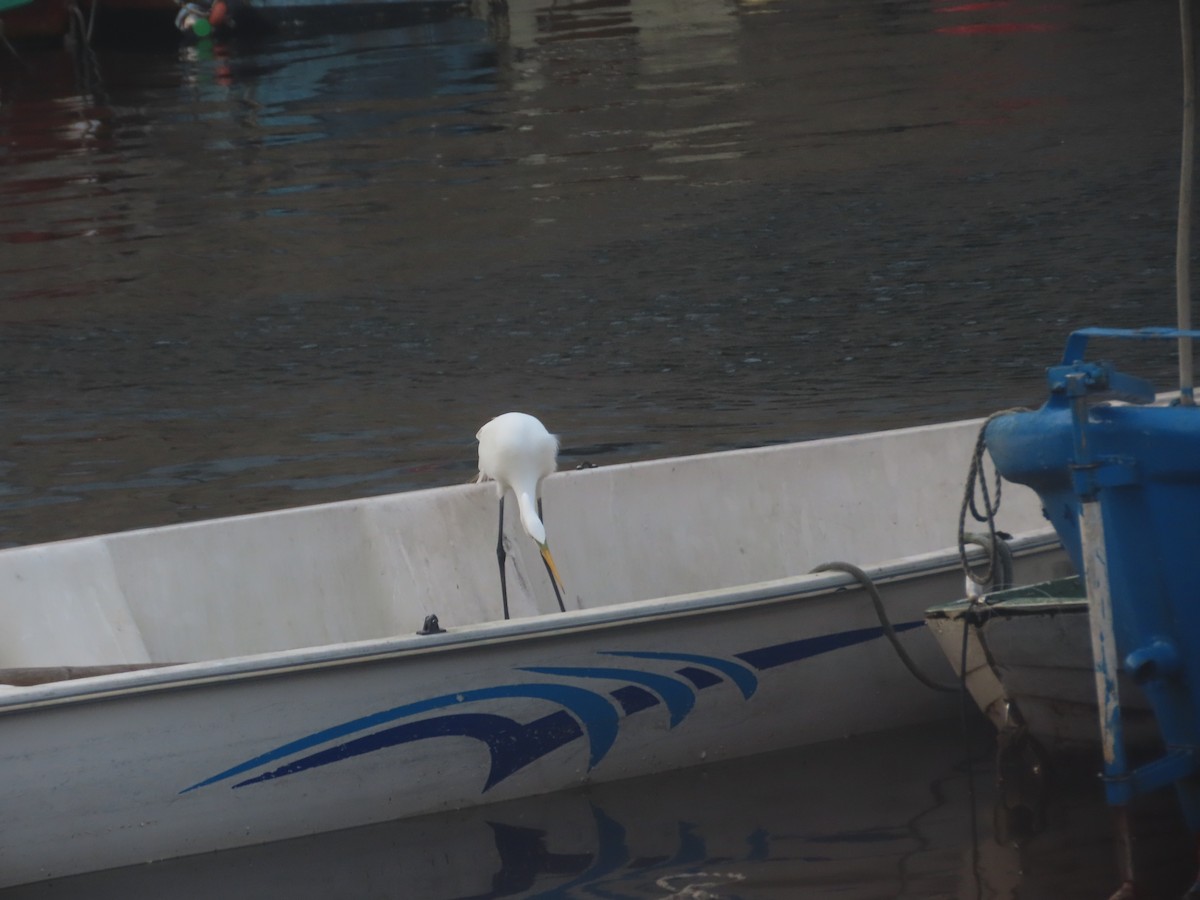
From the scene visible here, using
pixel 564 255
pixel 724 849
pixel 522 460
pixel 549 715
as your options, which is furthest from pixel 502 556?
pixel 564 255

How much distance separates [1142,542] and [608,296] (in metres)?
7.64

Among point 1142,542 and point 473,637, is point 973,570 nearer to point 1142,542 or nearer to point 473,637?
point 1142,542

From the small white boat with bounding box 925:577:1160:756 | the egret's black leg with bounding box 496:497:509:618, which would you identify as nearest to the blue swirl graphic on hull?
the small white boat with bounding box 925:577:1160:756

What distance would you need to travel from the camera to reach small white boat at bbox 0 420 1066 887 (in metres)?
4.84

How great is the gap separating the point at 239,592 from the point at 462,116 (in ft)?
47.2

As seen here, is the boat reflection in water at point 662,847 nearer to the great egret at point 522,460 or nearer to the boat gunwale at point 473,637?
the boat gunwale at point 473,637

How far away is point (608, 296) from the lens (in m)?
11.8

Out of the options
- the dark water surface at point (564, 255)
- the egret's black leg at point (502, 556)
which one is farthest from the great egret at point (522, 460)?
the dark water surface at point (564, 255)

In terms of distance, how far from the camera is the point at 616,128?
1839 centimetres

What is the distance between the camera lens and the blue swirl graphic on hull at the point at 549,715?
16.4 ft

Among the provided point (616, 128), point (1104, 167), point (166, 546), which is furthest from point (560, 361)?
point (616, 128)

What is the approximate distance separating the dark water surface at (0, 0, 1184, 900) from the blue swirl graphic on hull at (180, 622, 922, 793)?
24 centimetres

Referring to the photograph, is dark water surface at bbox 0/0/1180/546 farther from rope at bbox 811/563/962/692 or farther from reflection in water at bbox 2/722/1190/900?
reflection in water at bbox 2/722/1190/900

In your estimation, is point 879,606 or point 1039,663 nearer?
point 1039,663
